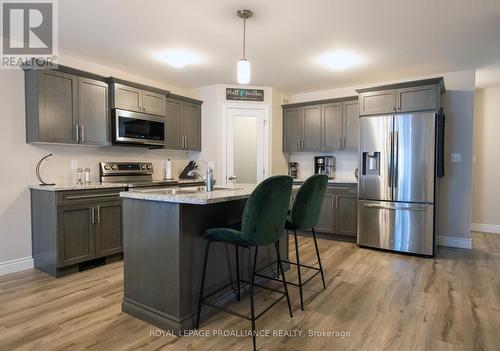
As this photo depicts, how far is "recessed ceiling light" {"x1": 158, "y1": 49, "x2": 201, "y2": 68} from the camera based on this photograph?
11.6 feet

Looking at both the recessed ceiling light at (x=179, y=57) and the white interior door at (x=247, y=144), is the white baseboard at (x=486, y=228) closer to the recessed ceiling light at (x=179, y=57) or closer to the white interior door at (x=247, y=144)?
the white interior door at (x=247, y=144)

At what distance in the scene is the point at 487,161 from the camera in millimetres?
5160

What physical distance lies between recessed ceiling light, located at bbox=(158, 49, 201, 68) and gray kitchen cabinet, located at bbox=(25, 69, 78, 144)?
1049mm

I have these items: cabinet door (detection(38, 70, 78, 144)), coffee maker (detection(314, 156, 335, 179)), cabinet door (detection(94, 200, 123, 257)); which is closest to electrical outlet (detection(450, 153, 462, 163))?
coffee maker (detection(314, 156, 335, 179))

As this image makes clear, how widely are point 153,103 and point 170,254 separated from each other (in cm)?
280

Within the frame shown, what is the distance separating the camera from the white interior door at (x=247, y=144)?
196 inches

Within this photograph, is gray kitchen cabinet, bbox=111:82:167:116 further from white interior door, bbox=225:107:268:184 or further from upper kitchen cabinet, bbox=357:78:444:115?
upper kitchen cabinet, bbox=357:78:444:115

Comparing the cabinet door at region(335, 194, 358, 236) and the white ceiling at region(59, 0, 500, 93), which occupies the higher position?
the white ceiling at region(59, 0, 500, 93)

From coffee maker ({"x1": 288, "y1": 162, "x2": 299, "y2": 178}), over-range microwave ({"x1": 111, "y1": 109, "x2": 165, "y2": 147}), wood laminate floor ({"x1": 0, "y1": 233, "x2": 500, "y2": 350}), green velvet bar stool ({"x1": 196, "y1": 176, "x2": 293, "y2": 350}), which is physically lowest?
wood laminate floor ({"x1": 0, "y1": 233, "x2": 500, "y2": 350})

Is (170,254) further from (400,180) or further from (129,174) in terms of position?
(400,180)

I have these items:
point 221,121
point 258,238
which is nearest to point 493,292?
point 258,238

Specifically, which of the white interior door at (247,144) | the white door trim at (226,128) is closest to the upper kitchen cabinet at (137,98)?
the white door trim at (226,128)

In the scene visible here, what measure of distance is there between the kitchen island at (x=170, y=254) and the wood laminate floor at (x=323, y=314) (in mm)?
126

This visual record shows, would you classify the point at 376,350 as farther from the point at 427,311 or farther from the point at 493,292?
the point at 493,292
